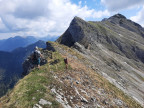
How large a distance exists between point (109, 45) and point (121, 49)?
51.2 ft

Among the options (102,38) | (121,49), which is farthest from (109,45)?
(121,49)

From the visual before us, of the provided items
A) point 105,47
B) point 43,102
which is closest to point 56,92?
point 43,102

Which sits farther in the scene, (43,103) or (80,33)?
(80,33)

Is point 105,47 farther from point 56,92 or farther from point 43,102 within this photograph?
point 43,102

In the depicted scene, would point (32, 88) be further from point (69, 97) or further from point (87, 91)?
point (87, 91)

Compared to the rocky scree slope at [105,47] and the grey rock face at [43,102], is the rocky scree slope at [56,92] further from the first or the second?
the rocky scree slope at [105,47]

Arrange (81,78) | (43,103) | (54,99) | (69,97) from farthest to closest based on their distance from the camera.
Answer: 1. (81,78)
2. (69,97)
3. (54,99)
4. (43,103)

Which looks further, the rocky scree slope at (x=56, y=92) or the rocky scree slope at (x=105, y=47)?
the rocky scree slope at (x=105, y=47)

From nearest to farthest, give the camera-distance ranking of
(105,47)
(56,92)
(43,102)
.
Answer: (43,102)
(56,92)
(105,47)

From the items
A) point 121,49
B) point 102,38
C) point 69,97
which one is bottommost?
point 69,97

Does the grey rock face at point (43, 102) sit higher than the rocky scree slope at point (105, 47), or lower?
lower

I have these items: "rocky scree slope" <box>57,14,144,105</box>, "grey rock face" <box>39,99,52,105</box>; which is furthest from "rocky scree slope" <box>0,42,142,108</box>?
"rocky scree slope" <box>57,14,144,105</box>

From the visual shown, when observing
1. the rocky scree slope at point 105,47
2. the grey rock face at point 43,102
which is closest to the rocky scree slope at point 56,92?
the grey rock face at point 43,102

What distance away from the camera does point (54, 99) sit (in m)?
18.8
